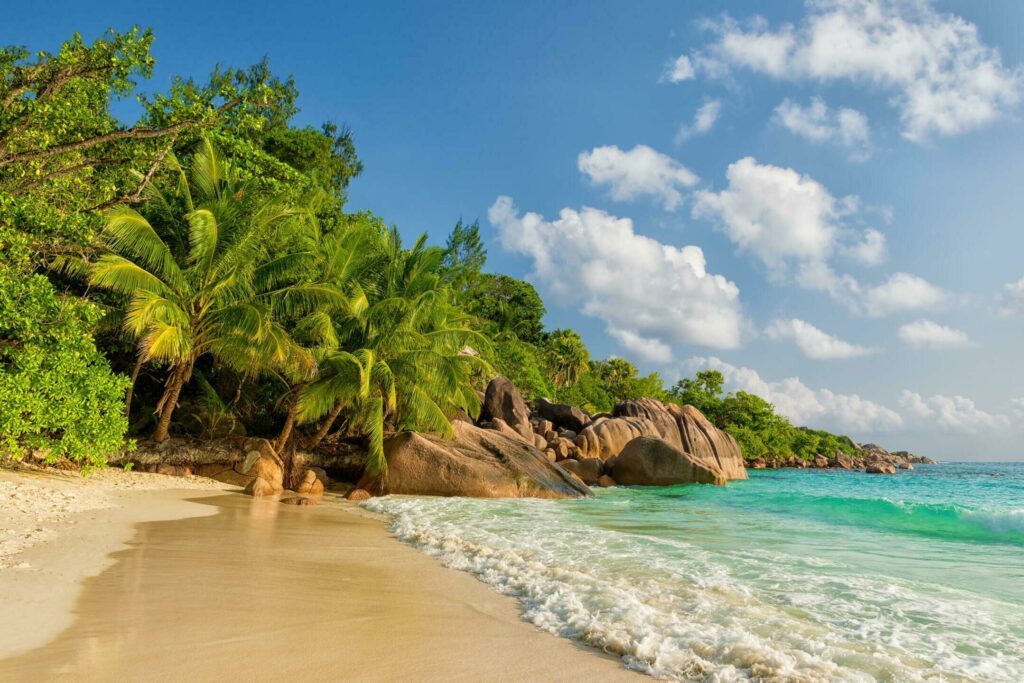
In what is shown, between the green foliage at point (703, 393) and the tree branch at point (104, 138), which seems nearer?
the tree branch at point (104, 138)

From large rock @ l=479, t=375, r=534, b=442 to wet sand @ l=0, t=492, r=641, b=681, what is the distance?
63.1 feet

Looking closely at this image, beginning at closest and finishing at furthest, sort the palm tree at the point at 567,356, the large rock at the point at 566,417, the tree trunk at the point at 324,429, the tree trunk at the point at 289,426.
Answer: the tree trunk at the point at 289,426
the tree trunk at the point at 324,429
the large rock at the point at 566,417
the palm tree at the point at 567,356

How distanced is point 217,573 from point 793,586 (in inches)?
211

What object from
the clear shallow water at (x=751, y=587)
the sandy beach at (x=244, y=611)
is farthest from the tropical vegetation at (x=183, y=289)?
the clear shallow water at (x=751, y=587)

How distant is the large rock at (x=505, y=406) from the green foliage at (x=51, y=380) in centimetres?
1559

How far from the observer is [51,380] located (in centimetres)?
1097

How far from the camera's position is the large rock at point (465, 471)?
1566 centimetres

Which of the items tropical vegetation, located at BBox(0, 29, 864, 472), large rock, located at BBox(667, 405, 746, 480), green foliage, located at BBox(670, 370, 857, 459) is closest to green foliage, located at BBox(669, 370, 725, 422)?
green foliage, located at BBox(670, 370, 857, 459)

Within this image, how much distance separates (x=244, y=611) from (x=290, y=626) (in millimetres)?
530

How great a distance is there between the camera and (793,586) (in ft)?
20.3

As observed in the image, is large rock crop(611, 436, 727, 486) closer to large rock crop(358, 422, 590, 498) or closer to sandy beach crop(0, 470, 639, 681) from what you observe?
large rock crop(358, 422, 590, 498)

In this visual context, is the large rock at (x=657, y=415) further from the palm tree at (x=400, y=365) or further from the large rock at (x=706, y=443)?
the palm tree at (x=400, y=365)

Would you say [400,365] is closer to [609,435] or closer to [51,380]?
[51,380]

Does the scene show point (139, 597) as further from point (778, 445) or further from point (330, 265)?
point (778, 445)
